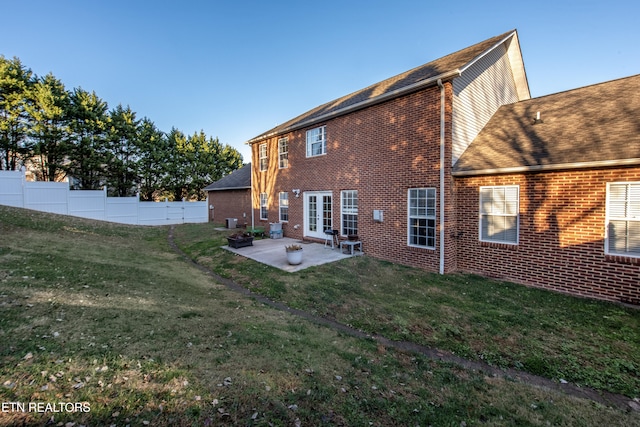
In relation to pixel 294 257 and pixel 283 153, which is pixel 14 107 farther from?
pixel 294 257

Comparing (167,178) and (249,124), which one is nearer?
(249,124)

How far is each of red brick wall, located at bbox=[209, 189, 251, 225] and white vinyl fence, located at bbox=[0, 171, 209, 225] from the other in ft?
9.36

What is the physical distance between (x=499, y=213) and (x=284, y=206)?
33.9 feet

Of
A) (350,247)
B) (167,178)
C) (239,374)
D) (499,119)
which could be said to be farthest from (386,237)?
(167,178)

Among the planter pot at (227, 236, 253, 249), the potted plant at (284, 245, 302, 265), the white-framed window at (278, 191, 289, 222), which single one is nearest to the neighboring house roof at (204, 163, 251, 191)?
the white-framed window at (278, 191, 289, 222)

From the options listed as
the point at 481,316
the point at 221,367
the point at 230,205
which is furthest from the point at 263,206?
the point at 221,367

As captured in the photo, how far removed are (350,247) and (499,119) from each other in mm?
7626

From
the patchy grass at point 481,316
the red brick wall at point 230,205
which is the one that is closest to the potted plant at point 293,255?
the patchy grass at point 481,316

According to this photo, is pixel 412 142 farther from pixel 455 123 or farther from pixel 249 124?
pixel 249 124

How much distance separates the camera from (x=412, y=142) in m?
9.37

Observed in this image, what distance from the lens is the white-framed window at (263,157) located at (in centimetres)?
1695

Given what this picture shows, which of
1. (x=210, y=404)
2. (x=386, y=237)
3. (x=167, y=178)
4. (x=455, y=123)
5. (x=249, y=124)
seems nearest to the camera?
(x=210, y=404)

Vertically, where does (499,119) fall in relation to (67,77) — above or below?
below

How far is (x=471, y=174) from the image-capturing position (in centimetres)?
852
